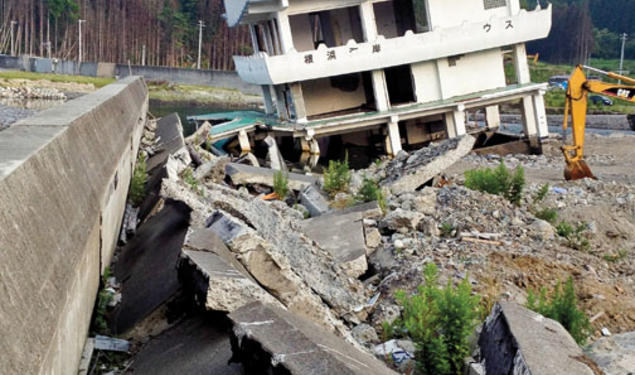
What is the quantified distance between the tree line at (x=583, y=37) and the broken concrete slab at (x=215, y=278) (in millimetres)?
81812

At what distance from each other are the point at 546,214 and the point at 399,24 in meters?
15.1

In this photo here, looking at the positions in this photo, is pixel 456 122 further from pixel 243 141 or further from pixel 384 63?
pixel 243 141

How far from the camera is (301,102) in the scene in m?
23.3

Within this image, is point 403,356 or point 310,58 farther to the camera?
point 310,58

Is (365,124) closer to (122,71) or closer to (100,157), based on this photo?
(100,157)

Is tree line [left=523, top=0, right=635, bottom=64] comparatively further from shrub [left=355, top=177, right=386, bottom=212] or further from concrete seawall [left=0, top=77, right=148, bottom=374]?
concrete seawall [left=0, top=77, right=148, bottom=374]

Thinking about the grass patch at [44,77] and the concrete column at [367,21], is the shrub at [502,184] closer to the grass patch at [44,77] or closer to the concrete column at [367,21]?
the concrete column at [367,21]

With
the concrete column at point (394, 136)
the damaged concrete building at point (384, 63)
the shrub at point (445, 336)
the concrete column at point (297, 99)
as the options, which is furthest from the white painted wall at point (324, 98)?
the shrub at point (445, 336)

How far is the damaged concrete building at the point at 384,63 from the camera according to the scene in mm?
22531

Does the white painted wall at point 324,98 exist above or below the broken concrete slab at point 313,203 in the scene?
above

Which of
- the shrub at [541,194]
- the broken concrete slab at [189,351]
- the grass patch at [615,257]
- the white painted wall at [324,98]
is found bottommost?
the grass patch at [615,257]

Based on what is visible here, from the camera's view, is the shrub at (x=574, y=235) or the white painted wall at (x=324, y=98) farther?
the white painted wall at (x=324, y=98)

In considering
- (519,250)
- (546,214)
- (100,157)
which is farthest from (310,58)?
(100,157)

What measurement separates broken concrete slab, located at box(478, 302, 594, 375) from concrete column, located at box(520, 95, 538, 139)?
1996 centimetres
